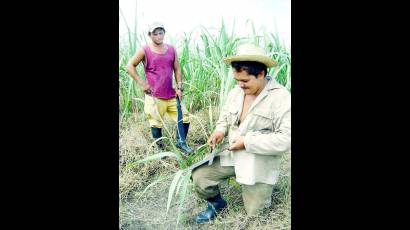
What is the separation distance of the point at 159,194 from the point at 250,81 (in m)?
0.81

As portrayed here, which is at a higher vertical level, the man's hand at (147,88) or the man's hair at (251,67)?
the man's hair at (251,67)

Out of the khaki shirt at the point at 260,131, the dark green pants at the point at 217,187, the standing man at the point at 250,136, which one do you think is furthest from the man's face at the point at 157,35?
the dark green pants at the point at 217,187

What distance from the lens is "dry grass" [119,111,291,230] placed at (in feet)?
8.15

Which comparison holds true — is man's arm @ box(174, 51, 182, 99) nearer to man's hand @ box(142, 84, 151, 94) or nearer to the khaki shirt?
man's hand @ box(142, 84, 151, 94)

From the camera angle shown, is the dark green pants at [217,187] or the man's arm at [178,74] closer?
the dark green pants at [217,187]

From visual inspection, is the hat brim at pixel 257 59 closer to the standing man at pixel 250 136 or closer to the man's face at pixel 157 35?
the standing man at pixel 250 136

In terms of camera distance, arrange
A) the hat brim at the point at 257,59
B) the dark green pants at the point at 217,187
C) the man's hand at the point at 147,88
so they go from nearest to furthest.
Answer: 1. the hat brim at the point at 257,59
2. the dark green pants at the point at 217,187
3. the man's hand at the point at 147,88

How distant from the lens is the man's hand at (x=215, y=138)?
8.02ft

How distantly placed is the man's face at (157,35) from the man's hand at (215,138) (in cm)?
59

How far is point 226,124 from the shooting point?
247 centimetres

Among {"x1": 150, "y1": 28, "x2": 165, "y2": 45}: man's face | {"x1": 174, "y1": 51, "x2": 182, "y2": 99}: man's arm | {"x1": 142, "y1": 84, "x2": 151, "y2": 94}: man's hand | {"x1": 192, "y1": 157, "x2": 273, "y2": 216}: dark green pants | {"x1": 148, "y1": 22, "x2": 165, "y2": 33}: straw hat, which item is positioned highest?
{"x1": 148, "y1": 22, "x2": 165, "y2": 33}: straw hat

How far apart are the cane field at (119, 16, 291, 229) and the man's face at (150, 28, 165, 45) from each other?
0.05 metres

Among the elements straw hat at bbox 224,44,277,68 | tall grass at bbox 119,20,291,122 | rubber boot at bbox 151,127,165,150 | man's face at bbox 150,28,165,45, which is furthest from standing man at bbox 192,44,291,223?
man's face at bbox 150,28,165,45

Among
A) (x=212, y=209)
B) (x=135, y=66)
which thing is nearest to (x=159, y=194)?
(x=212, y=209)
